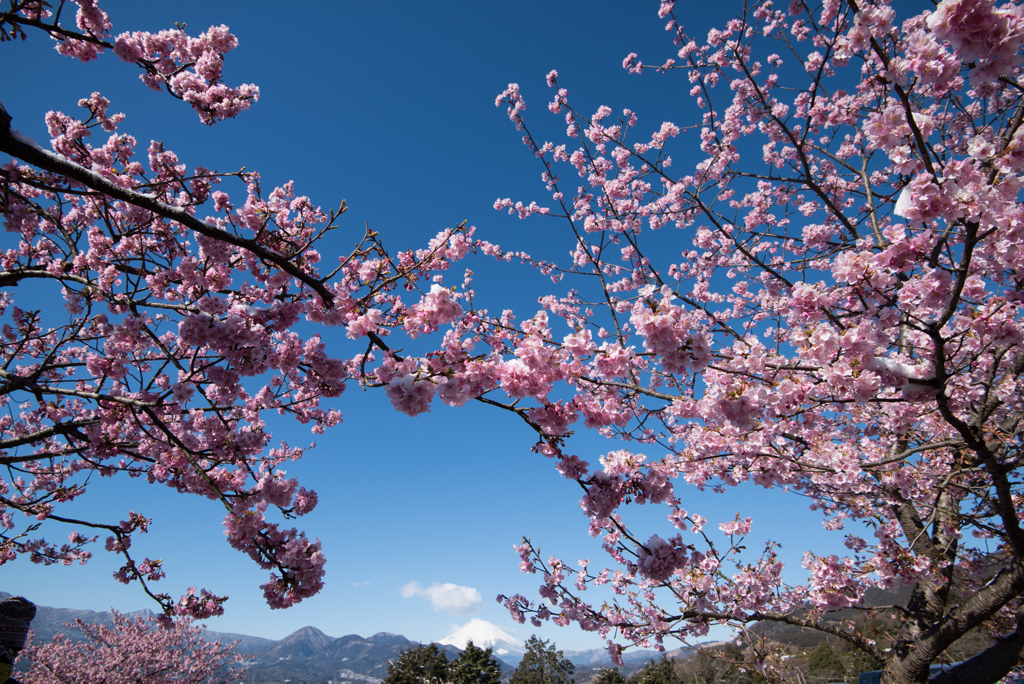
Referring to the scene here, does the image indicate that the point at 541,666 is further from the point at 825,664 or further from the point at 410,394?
the point at 410,394

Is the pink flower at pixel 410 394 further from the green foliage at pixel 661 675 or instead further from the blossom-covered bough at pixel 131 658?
the green foliage at pixel 661 675

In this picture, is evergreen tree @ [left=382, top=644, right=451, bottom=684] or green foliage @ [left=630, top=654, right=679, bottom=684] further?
green foliage @ [left=630, top=654, right=679, bottom=684]

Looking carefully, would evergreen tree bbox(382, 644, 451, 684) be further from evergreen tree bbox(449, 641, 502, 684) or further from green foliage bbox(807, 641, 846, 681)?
green foliage bbox(807, 641, 846, 681)

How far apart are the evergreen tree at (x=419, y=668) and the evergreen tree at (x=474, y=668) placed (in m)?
0.77

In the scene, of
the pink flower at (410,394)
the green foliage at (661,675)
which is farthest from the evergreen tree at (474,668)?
the pink flower at (410,394)

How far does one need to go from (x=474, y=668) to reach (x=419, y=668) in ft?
12.0

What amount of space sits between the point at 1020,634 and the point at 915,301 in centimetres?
678

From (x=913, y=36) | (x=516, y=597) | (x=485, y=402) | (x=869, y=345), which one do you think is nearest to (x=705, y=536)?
(x=516, y=597)

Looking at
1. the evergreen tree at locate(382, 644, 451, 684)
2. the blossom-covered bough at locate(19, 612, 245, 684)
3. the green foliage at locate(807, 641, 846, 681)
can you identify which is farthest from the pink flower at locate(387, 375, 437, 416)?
the green foliage at locate(807, 641, 846, 681)

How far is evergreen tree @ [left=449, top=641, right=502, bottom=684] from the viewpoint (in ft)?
86.0

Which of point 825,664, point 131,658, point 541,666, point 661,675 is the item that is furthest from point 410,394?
point 825,664

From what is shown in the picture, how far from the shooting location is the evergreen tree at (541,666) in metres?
31.6

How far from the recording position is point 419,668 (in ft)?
87.8

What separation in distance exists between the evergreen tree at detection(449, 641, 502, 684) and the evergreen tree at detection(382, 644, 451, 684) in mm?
768
